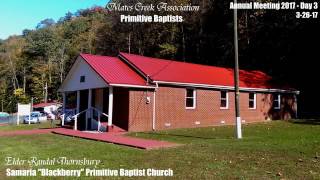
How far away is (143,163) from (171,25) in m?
44.0

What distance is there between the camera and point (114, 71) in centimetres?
2627

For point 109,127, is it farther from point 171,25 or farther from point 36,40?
point 36,40

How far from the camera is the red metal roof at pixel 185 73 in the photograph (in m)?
27.0

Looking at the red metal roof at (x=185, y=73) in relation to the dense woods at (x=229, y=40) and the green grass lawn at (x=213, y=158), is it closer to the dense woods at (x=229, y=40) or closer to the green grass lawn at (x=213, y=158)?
the dense woods at (x=229, y=40)

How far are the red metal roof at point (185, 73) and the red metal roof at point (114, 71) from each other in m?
0.61

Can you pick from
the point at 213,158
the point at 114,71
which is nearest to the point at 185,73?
the point at 114,71

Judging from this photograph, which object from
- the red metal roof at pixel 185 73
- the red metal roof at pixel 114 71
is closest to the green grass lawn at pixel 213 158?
the red metal roof at pixel 114 71

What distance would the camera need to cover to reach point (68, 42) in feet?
336

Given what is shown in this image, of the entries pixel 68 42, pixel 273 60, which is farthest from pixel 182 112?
pixel 68 42

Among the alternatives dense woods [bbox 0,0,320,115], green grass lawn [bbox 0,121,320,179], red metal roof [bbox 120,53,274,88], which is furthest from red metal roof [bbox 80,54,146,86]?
dense woods [bbox 0,0,320,115]

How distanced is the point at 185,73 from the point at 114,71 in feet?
17.8

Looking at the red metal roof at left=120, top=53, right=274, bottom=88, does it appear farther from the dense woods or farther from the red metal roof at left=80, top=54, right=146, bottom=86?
the dense woods

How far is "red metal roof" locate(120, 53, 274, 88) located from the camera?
2705 cm

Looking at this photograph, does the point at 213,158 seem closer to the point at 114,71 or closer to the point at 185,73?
the point at 114,71
